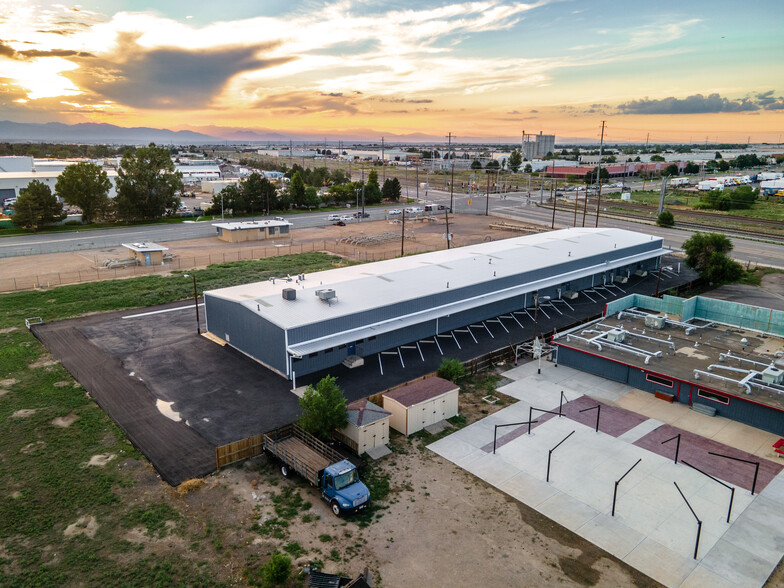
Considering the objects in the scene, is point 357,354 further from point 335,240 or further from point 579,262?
point 335,240

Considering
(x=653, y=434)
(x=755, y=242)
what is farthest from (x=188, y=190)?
(x=653, y=434)

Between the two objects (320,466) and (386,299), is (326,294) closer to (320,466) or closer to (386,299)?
(386,299)

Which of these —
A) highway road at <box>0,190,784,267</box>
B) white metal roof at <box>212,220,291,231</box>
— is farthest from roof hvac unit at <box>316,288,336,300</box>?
highway road at <box>0,190,784,267</box>

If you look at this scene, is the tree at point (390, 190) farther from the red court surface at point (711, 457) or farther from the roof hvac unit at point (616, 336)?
the red court surface at point (711, 457)

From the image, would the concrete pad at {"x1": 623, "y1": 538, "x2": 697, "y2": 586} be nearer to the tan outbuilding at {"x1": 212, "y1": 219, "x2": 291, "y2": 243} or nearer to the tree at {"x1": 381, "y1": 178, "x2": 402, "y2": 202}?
the tan outbuilding at {"x1": 212, "y1": 219, "x2": 291, "y2": 243}

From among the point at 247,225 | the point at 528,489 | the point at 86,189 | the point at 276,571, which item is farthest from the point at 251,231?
the point at 276,571

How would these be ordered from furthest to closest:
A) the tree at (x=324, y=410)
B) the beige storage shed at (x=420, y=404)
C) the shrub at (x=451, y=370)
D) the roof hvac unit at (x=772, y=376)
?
the shrub at (x=451, y=370) < the roof hvac unit at (x=772, y=376) < the beige storage shed at (x=420, y=404) < the tree at (x=324, y=410)

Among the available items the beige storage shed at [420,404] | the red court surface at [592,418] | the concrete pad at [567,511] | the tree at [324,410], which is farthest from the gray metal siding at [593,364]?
the tree at [324,410]
